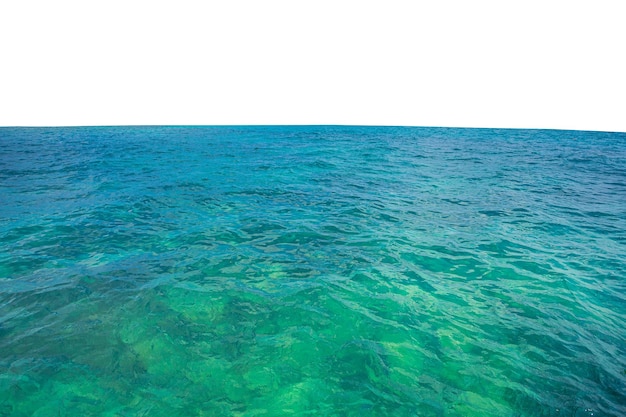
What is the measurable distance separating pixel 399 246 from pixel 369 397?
250 inches

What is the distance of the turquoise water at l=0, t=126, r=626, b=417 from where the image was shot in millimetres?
5211

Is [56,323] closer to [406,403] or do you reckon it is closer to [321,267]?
[321,267]

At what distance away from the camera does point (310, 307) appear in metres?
7.50

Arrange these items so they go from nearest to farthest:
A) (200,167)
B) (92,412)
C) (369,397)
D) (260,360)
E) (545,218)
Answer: (92,412) < (369,397) < (260,360) < (545,218) < (200,167)

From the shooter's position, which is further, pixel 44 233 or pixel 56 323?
pixel 44 233

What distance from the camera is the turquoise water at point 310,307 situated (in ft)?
17.1

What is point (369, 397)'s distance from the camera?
17.0 ft

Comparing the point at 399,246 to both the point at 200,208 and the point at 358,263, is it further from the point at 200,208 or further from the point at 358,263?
the point at 200,208

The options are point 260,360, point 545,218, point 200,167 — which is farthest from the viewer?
point 200,167

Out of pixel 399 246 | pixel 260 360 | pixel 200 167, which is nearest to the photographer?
pixel 260 360

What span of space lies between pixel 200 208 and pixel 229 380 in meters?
10.8

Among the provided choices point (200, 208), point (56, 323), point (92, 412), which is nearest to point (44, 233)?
point (200, 208)

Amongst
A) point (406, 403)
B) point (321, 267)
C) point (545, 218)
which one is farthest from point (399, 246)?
point (545, 218)

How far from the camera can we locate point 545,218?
1410 cm
